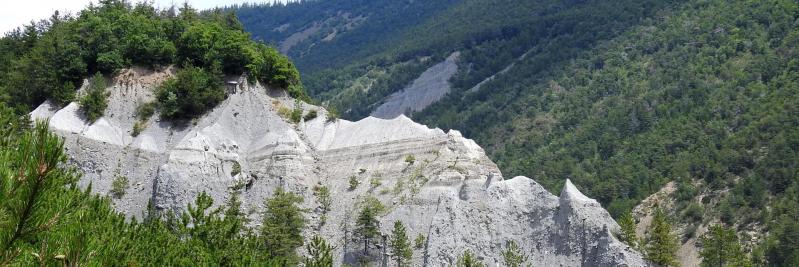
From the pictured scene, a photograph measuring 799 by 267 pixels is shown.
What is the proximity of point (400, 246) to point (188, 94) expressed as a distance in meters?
19.0

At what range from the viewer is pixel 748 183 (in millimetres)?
100000

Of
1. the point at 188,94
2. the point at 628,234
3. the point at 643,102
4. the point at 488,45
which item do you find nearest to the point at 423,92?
the point at 488,45

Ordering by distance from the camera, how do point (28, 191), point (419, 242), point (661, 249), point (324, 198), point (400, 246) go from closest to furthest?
point (28, 191)
point (400, 246)
point (661, 249)
point (419, 242)
point (324, 198)

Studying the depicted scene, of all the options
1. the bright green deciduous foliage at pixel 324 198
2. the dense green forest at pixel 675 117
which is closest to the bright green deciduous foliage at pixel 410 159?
the bright green deciduous foliage at pixel 324 198

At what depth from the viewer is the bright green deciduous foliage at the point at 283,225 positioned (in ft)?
171

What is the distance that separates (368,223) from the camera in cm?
5403

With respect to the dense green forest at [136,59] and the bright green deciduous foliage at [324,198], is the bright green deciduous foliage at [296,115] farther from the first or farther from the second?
the bright green deciduous foliage at [324,198]

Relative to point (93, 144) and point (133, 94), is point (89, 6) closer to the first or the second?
point (133, 94)

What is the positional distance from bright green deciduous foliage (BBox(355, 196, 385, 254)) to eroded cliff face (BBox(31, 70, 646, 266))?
22.1 inches

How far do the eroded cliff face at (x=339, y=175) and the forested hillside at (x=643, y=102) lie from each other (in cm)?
3787

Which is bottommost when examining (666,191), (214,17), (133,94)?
(666,191)

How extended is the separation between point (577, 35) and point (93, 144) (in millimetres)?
114789

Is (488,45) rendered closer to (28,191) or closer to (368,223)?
(368,223)

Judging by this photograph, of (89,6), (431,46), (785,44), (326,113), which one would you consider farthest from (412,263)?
(431,46)
